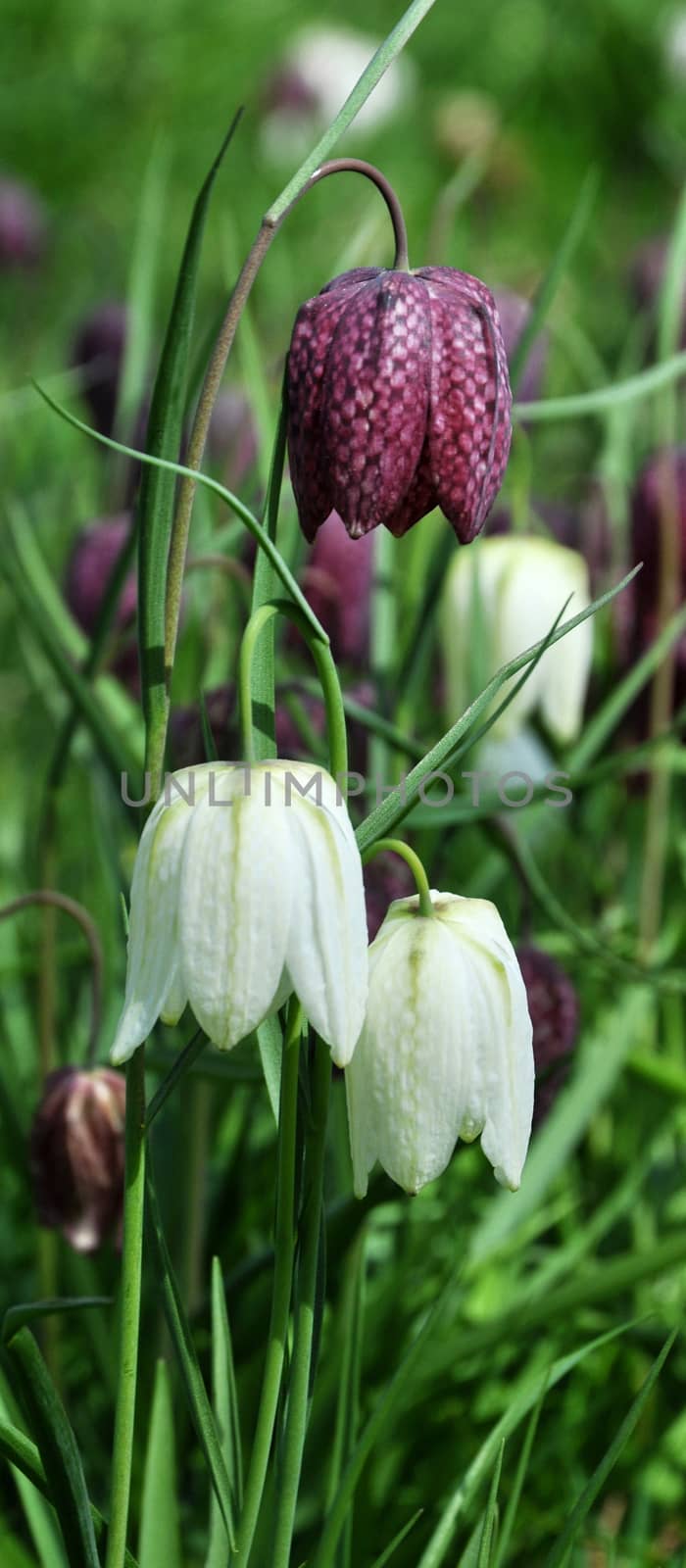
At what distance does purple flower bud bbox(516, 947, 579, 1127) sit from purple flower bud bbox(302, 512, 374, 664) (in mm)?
300

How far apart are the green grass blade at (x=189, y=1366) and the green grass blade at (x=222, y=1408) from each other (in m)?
0.04

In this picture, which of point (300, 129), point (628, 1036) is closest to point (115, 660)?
point (628, 1036)

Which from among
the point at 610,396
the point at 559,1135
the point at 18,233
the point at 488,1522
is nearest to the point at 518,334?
the point at 610,396

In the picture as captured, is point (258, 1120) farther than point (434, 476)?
Yes

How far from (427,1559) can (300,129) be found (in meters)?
4.87

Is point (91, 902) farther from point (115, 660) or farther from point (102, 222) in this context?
point (102, 222)

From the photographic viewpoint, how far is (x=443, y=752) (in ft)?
2.21

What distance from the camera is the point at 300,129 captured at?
16.9ft

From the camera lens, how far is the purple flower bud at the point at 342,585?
1.25m

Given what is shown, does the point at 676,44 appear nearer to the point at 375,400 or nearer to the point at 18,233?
the point at 18,233

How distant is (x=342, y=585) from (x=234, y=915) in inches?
29.2

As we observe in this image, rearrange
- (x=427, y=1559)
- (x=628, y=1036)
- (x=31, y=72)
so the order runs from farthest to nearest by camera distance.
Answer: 1. (x=31, y=72)
2. (x=628, y=1036)
3. (x=427, y=1559)

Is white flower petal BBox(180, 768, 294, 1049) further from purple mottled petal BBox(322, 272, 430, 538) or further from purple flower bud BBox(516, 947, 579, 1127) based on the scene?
purple flower bud BBox(516, 947, 579, 1127)

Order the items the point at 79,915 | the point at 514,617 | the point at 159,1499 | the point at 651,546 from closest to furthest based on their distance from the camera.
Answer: the point at 159,1499 < the point at 79,915 < the point at 514,617 < the point at 651,546
